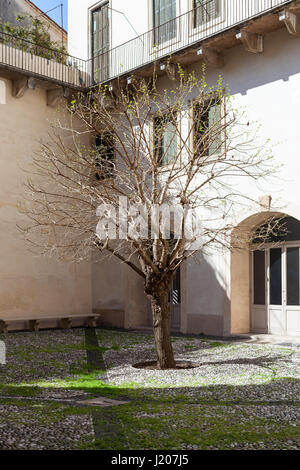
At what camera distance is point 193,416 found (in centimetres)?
681

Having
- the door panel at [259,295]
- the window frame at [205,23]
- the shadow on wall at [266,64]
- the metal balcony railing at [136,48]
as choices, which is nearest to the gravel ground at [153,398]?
the door panel at [259,295]

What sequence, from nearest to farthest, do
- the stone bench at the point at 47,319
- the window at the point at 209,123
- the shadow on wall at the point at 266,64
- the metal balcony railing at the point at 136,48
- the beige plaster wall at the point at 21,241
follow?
the window at the point at 209,123 < the shadow on wall at the point at 266,64 < the metal balcony railing at the point at 136,48 < the stone bench at the point at 47,319 < the beige plaster wall at the point at 21,241

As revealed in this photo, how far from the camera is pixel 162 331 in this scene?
1061cm

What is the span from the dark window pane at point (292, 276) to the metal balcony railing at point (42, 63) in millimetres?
8434

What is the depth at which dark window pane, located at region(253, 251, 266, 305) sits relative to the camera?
1530 centimetres

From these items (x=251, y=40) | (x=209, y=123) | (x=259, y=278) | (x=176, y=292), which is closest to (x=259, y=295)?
(x=259, y=278)

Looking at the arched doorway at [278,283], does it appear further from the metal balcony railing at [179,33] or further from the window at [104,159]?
the metal balcony railing at [179,33]

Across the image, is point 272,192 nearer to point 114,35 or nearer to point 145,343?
point 145,343

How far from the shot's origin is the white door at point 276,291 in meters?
14.5

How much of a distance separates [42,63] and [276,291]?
9585mm

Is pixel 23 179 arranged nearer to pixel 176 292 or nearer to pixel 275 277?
pixel 176 292

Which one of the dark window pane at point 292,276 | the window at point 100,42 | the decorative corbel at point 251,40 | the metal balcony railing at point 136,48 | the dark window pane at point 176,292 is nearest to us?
the decorative corbel at point 251,40

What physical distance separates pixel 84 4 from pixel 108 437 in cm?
1744
